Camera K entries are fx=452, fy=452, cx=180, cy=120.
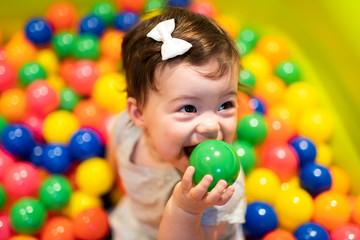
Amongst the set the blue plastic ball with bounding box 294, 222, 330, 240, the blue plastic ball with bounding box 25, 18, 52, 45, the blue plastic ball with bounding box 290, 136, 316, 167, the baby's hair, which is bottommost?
the blue plastic ball with bounding box 294, 222, 330, 240

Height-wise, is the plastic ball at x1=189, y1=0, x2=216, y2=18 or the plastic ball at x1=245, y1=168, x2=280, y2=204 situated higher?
the plastic ball at x1=189, y1=0, x2=216, y2=18

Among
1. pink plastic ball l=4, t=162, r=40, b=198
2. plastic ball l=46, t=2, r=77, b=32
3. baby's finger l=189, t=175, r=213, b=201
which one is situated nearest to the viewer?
baby's finger l=189, t=175, r=213, b=201

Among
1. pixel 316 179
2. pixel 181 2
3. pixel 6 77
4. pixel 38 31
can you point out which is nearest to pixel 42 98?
pixel 6 77

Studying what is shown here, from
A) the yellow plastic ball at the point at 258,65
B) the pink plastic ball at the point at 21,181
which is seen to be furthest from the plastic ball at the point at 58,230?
the yellow plastic ball at the point at 258,65

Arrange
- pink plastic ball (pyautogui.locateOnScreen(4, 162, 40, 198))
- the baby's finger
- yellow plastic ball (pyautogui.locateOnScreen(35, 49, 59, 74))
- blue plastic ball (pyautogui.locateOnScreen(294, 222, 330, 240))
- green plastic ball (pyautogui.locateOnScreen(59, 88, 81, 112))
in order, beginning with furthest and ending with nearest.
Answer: yellow plastic ball (pyautogui.locateOnScreen(35, 49, 59, 74)), green plastic ball (pyautogui.locateOnScreen(59, 88, 81, 112)), pink plastic ball (pyautogui.locateOnScreen(4, 162, 40, 198)), blue plastic ball (pyautogui.locateOnScreen(294, 222, 330, 240)), the baby's finger

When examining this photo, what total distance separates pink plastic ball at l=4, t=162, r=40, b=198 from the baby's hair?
443 millimetres

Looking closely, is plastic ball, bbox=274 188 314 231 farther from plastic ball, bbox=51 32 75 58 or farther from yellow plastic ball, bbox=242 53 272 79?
plastic ball, bbox=51 32 75 58

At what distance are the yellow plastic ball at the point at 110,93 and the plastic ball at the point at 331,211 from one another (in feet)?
2.12

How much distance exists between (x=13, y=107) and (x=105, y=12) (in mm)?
540

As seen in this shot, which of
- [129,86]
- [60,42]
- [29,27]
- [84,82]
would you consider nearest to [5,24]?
[29,27]

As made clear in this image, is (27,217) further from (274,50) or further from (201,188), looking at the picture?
(274,50)

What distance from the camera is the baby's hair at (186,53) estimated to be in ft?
2.88

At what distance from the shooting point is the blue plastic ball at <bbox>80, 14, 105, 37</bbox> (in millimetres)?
1687

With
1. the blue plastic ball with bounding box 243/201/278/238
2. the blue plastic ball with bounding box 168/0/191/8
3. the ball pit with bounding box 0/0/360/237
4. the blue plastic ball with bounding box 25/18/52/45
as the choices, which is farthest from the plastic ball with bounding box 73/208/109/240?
the blue plastic ball with bounding box 168/0/191/8
